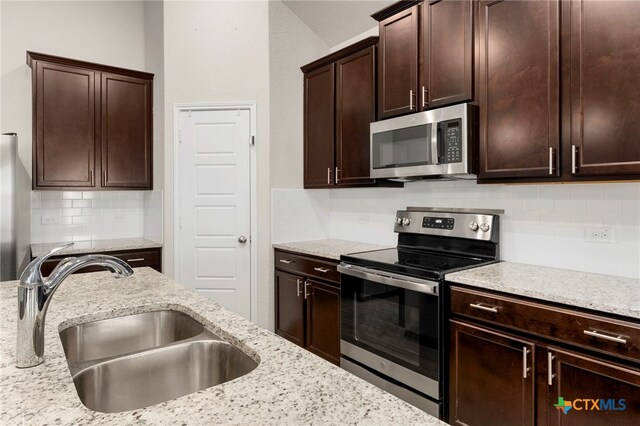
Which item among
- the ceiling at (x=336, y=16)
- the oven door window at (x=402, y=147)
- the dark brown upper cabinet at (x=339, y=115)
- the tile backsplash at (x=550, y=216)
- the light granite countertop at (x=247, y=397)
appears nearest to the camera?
the light granite countertop at (x=247, y=397)

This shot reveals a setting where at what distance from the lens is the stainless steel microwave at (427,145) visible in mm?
2234

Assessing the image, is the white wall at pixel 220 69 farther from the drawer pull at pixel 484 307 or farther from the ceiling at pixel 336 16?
the drawer pull at pixel 484 307

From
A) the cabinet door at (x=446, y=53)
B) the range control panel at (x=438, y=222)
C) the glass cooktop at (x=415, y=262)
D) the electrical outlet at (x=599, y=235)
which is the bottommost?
the glass cooktop at (x=415, y=262)

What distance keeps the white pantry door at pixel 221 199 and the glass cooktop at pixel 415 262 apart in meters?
1.31

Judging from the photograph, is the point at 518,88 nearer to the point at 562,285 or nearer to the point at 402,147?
the point at 402,147

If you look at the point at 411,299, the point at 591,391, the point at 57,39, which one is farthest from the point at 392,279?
the point at 57,39

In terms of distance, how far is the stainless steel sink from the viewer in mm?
1301

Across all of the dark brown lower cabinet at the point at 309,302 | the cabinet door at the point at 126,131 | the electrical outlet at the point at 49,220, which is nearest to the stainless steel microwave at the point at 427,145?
the dark brown lower cabinet at the point at 309,302

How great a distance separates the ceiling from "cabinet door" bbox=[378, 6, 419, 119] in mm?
581

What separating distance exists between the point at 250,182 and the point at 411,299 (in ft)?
6.51

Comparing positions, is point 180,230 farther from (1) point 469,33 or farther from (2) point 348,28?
(1) point 469,33

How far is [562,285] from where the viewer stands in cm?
180

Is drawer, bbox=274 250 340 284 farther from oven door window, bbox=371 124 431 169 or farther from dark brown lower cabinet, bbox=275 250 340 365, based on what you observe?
oven door window, bbox=371 124 431 169

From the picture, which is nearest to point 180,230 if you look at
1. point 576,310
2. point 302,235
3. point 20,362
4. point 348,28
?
point 302,235
